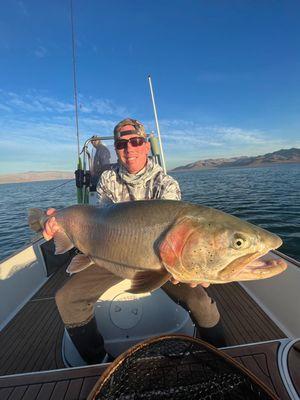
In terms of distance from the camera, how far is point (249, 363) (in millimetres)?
2430

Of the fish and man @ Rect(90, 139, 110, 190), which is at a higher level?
man @ Rect(90, 139, 110, 190)

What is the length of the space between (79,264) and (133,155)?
157cm

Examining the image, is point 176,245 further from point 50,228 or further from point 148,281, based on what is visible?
point 50,228

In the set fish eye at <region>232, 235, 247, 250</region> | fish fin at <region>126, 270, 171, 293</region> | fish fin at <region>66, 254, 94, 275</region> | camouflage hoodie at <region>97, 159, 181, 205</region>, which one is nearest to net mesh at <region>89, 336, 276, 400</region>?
fish fin at <region>126, 270, 171, 293</region>

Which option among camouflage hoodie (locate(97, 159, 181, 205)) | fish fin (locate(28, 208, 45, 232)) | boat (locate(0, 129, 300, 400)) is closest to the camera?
boat (locate(0, 129, 300, 400))

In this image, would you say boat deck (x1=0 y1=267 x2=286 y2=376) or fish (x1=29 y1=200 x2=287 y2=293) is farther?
boat deck (x1=0 y1=267 x2=286 y2=376)

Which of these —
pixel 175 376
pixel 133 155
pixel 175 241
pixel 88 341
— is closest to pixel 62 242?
pixel 88 341

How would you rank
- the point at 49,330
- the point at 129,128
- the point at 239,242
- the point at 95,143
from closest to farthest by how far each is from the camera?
the point at 239,242
the point at 129,128
the point at 49,330
the point at 95,143

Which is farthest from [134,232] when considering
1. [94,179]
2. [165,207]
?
[94,179]

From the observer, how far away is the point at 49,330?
436cm

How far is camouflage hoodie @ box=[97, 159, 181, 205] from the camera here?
12.3 feet

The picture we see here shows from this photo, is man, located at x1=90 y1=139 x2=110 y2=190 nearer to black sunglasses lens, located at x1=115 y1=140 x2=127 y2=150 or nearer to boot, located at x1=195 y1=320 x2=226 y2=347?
black sunglasses lens, located at x1=115 y1=140 x2=127 y2=150

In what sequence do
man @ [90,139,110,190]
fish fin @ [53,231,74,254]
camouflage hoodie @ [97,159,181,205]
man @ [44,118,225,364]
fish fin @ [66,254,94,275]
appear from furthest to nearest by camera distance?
1. man @ [90,139,110,190]
2. camouflage hoodie @ [97,159,181,205]
3. fish fin @ [53,231,74,254]
4. fish fin @ [66,254,94,275]
5. man @ [44,118,225,364]

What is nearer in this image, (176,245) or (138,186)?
(176,245)
